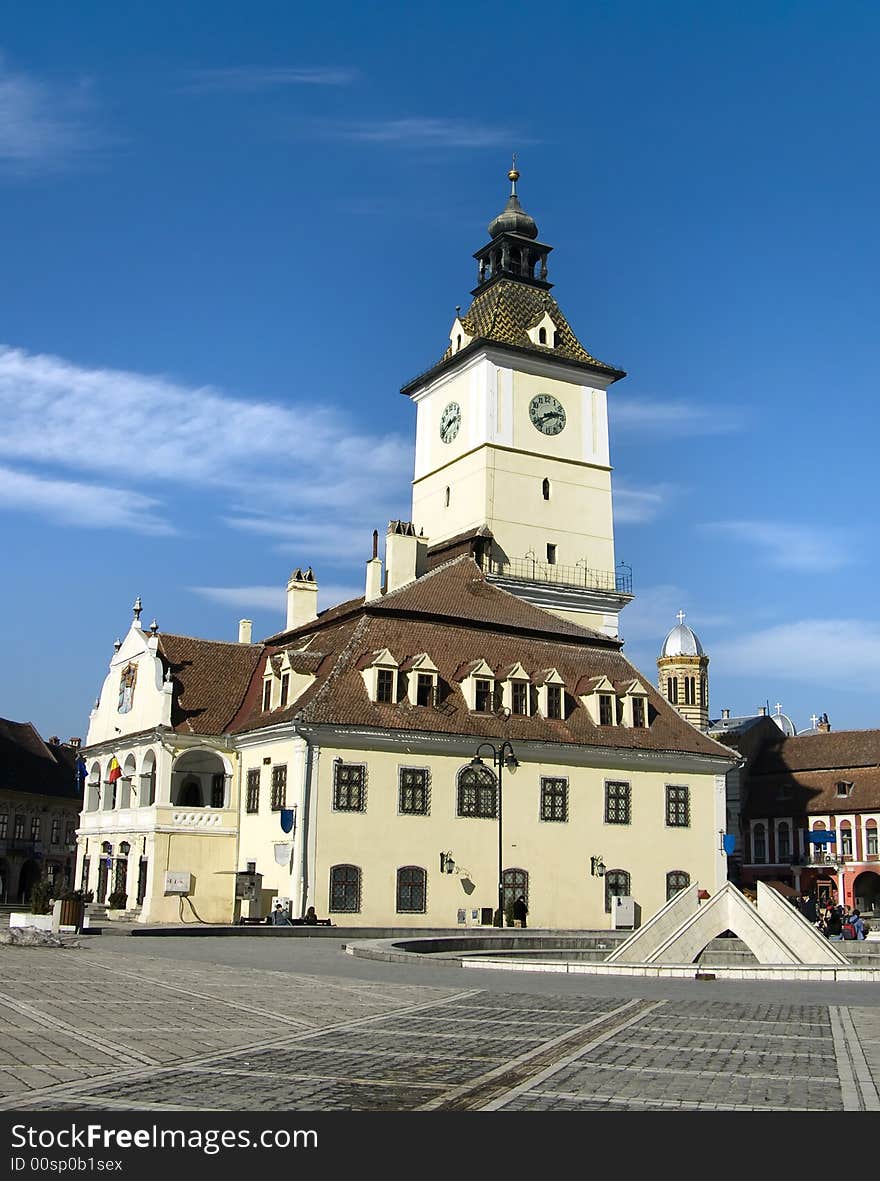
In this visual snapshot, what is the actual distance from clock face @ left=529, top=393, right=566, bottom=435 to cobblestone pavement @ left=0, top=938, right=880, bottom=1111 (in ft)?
168

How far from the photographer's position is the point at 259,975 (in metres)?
21.9

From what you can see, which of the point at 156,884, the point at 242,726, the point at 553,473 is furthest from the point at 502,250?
the point at 156,884

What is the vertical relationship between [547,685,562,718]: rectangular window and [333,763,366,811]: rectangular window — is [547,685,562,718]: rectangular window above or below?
above

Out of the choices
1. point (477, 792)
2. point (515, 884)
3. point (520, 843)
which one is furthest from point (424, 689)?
point (515, 884)

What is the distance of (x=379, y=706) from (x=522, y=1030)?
32.7 metres

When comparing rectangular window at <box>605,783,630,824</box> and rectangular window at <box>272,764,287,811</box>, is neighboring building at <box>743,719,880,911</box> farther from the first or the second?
rectangular window at <box>272,764,287,811</box>

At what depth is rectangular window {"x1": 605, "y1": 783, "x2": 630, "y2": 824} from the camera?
50969 millimetres

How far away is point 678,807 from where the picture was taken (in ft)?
173

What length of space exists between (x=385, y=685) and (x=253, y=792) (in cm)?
661

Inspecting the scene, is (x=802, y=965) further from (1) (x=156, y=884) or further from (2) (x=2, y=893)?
(2) (x=2, y=893)

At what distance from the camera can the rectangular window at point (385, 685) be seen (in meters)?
47.6

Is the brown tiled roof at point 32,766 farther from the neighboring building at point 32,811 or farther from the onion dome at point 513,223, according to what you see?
the onion dome at point 513,223

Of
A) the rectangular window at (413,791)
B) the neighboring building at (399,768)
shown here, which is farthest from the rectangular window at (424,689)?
the rectangular window at (413,791)

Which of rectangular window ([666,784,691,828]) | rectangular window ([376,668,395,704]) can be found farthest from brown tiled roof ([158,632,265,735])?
rectangular window ([666,784,691,828])
